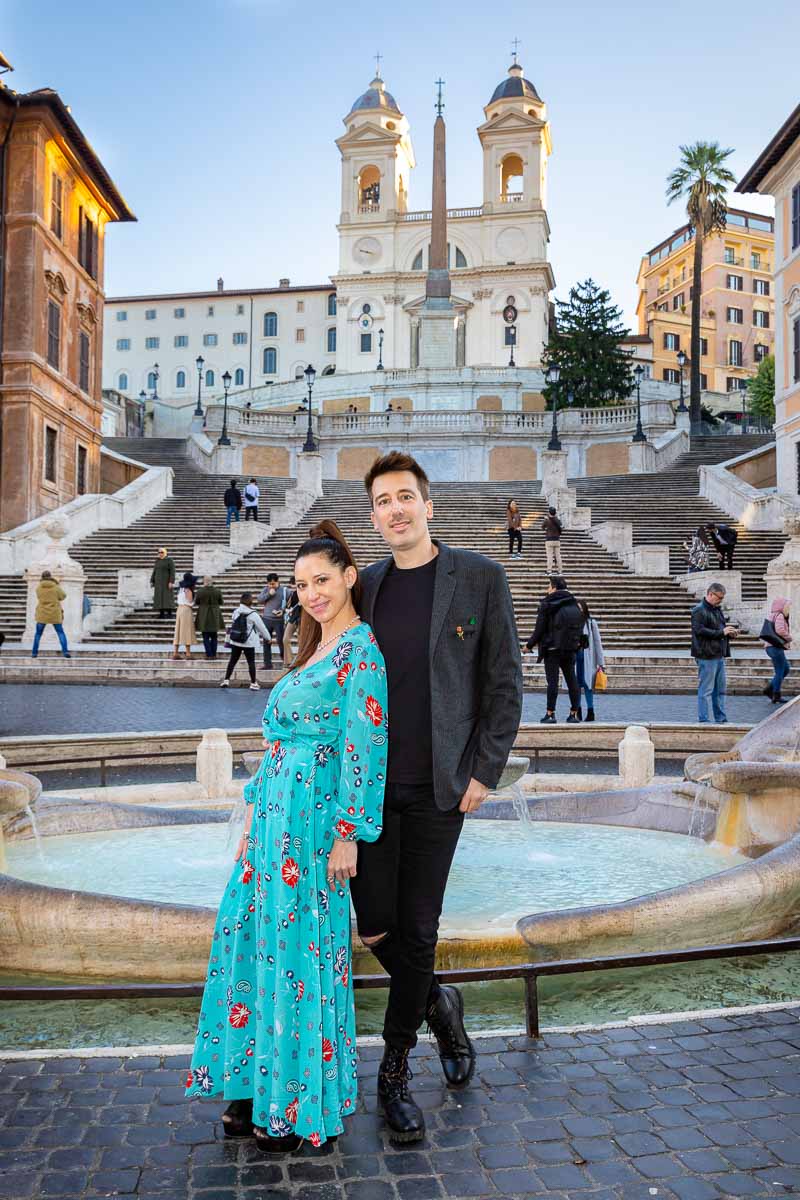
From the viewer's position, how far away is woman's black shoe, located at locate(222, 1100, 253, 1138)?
2.78 metres

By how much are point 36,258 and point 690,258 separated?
69080mm

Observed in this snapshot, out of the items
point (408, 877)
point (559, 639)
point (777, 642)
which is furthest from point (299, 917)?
point (777, 642)

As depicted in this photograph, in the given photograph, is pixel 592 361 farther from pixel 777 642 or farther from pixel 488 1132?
pixel 488 1132

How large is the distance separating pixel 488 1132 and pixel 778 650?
11.7 m

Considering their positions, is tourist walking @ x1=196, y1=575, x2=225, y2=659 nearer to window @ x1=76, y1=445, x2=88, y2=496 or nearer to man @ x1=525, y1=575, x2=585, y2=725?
man @ x1=525, y1=575, x2=585, y2=725

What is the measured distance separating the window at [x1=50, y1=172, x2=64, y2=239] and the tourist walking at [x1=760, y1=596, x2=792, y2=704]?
2628 cm

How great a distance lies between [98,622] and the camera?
20.7 metres

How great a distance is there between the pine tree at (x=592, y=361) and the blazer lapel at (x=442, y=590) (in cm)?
5108

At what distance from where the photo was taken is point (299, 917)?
2643mm

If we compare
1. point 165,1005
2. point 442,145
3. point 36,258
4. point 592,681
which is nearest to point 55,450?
point 36,258

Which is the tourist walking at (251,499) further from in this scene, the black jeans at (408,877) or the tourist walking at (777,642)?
the black jeans at (408,877)

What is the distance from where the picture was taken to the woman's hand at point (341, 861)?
267 centimetres

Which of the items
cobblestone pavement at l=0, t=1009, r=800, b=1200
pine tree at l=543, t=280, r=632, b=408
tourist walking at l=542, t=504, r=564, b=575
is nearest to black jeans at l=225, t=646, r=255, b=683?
tourist walking at l=542, t=504, r=564, b=575

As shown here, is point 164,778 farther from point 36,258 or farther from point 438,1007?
point 36,258
